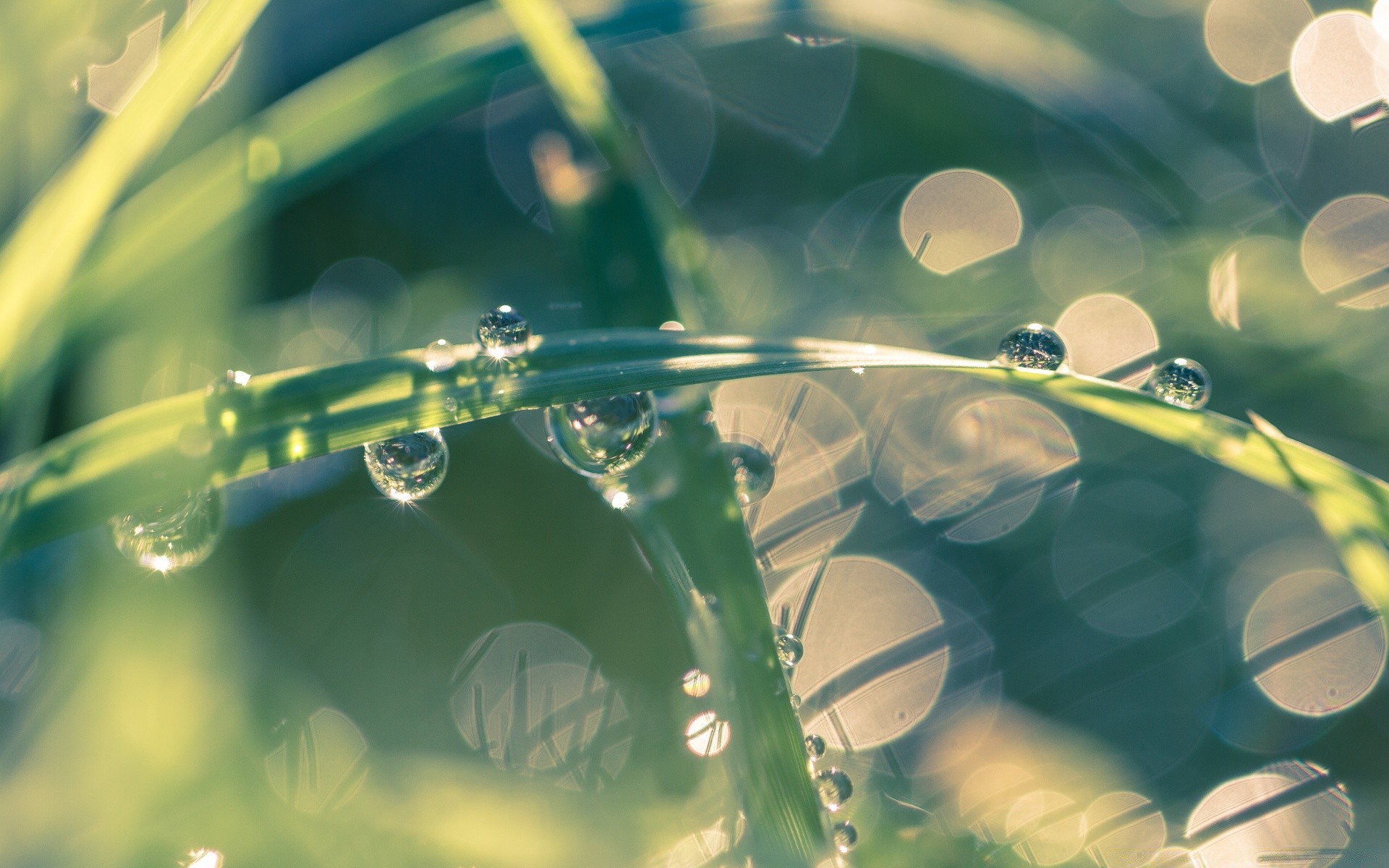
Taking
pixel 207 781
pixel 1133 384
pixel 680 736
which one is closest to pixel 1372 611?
pixel 1133 384

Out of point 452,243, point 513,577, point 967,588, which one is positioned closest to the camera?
point 513,577

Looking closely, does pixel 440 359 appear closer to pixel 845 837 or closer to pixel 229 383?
pixel 229 383

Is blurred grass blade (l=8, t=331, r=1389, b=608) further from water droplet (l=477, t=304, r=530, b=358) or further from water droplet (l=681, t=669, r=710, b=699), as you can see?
water droplet (l=681, t=669, r=710, b=699)

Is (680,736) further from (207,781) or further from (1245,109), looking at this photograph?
(1245,109)

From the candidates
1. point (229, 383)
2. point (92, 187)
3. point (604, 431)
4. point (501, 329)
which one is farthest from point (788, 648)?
point (92, 187)

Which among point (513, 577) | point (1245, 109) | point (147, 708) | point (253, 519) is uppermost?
point (1245, 109)

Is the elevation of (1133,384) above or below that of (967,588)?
above

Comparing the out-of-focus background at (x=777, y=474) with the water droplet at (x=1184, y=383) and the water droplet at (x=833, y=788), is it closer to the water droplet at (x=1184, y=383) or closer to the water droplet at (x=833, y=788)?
the water droplet at (x=833, y=788)
